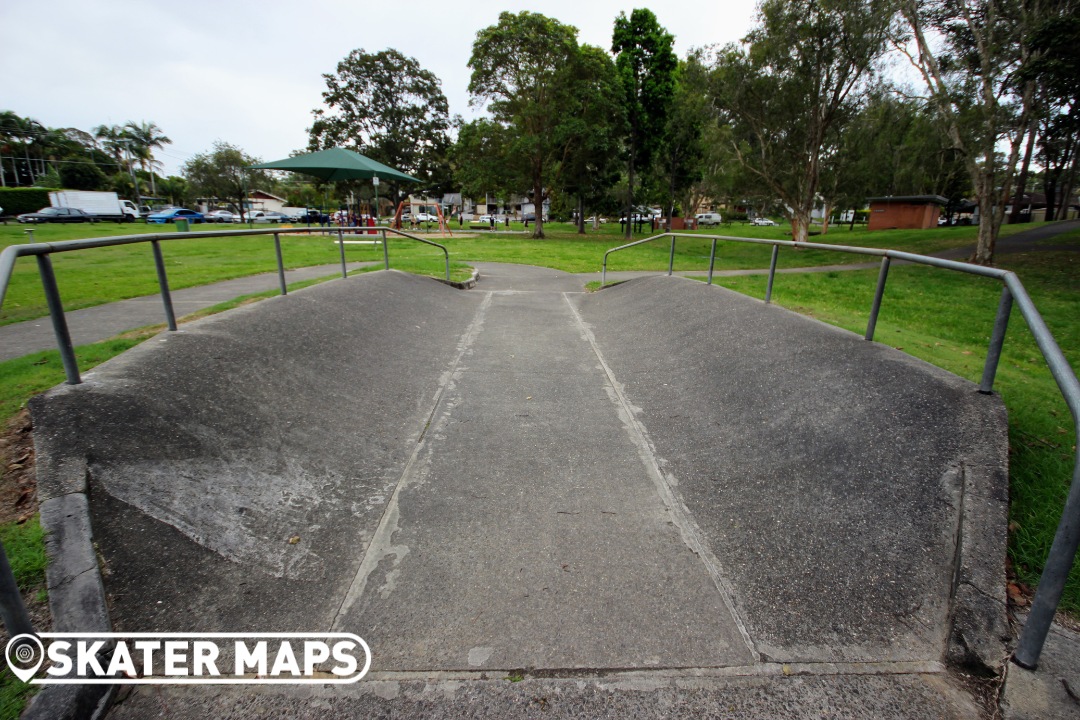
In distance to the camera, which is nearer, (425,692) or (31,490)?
(425,692)

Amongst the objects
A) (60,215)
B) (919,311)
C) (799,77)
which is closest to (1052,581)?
(919,311)

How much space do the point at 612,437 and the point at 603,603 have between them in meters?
1.88

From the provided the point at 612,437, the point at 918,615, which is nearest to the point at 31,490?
the point at 612,437

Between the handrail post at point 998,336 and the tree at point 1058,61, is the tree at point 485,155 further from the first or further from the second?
the handrail post at point 998,336

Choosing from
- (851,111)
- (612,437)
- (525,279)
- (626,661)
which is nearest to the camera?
(626,661)

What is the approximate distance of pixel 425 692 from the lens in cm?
205

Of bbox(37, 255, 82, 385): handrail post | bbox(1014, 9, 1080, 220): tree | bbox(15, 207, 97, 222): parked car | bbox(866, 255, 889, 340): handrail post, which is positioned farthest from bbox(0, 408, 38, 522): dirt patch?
bbox(15, 207, 97, 222): parked car

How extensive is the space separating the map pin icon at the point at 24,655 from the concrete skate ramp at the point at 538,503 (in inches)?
11.3

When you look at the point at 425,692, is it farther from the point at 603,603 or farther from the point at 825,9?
the point at 825,9

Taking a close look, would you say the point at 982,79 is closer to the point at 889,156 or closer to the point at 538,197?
the point at 538,197

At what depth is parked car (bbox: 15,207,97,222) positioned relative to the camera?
37075 mm

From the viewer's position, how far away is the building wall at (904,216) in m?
38.8

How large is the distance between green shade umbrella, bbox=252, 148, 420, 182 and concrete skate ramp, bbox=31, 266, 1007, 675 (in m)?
12.6

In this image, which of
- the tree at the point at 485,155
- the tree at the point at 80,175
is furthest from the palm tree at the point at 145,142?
the tree at the point at 485,155
